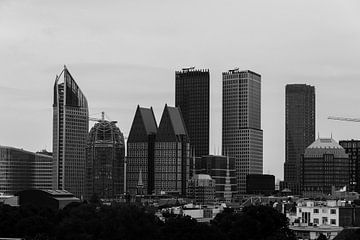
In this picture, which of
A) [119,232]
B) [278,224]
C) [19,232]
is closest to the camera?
[119,232]

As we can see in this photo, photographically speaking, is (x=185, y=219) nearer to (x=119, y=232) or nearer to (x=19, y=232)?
(x=119, y=232)

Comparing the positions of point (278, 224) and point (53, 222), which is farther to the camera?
point (53, 222)

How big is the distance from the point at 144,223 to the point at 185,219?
6.83 metres

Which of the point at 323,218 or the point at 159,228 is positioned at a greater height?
the point at 323,218

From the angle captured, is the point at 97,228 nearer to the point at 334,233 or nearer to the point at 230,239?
the point at 230,239

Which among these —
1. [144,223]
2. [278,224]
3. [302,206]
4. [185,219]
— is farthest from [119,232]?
[302,206]

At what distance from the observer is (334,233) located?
374 feet

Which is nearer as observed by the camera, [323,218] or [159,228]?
[159,228]

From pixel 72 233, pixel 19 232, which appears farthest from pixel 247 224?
pixel 19 232

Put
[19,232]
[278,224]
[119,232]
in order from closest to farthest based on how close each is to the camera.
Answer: [119,232], [278,224], [19,232]

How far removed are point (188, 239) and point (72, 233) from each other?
13.3 m

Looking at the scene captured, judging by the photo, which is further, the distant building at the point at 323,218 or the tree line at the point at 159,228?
the distant building at the point at 323,218

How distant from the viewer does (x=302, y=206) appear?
13038 centimetres

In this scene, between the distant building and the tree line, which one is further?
the distant building
